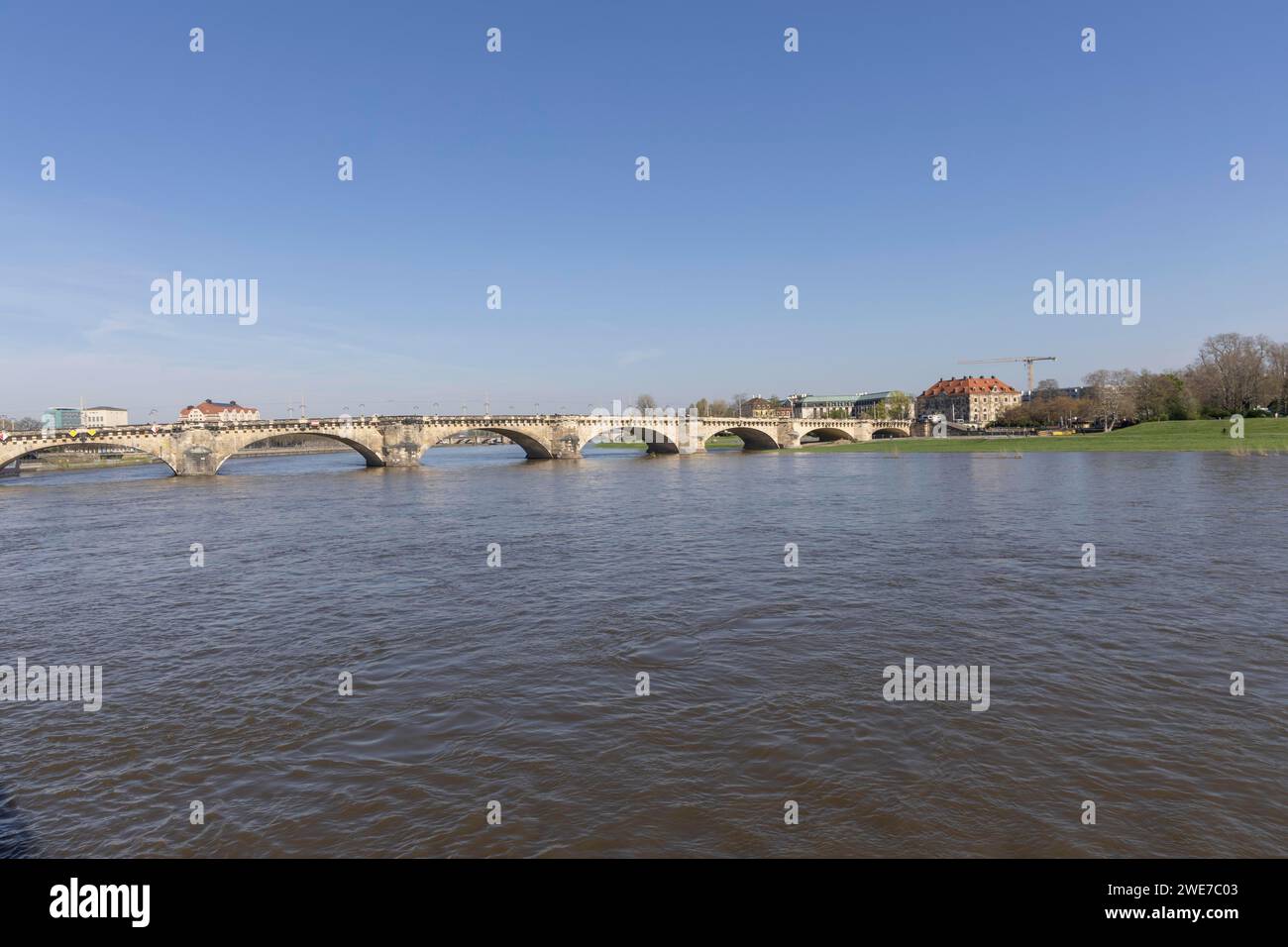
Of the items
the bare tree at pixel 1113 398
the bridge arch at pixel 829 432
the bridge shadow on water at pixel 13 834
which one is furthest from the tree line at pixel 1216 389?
the bridge shadow on water at pixel 13 834

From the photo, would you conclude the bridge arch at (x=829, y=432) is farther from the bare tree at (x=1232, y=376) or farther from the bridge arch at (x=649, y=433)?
the bare tree at (x=1232, y=376)

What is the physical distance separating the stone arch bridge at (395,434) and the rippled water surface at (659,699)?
49.3 metres

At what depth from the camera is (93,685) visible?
1124cm

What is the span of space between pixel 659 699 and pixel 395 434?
255ft

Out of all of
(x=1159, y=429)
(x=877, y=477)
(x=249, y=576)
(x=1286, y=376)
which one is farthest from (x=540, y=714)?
(x=1286, y=376)

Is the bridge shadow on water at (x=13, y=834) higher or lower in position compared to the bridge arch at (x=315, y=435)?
lower

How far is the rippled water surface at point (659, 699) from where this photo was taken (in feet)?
22.4

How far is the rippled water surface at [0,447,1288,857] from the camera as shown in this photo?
22.4ft

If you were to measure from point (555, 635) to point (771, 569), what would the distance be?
801 centimetres

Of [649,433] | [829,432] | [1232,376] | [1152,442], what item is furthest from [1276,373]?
[649,433]

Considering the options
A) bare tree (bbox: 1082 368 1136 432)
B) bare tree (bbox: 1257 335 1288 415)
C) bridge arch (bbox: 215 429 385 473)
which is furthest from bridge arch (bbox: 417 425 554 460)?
bare tree (bbox: 1257 335 1288 415)

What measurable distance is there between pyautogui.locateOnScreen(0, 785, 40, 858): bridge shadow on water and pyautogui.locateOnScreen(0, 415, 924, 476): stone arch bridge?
60.2 meters

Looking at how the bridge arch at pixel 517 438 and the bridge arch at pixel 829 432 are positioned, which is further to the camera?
the bridge arch at pixel 829 432

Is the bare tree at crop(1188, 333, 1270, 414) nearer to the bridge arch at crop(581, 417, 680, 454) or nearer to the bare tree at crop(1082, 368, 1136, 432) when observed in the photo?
the bare tree at crop(1082, 368, 1136, 432)
